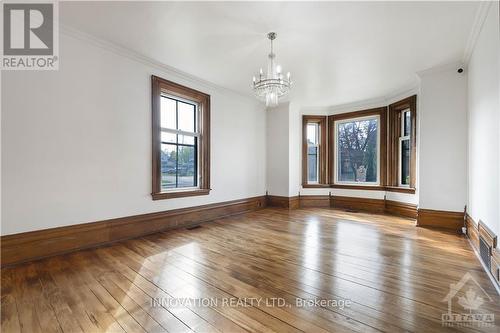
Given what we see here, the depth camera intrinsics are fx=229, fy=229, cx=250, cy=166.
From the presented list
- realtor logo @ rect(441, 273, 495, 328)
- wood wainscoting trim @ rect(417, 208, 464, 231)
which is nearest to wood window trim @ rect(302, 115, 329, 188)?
wood wainscoting trim @ rect(417, 208, 464, 231)

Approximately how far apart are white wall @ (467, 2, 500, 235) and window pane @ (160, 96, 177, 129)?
4364 mm

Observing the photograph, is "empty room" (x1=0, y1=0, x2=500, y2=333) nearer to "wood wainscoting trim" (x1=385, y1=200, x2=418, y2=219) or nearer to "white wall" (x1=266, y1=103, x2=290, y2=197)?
"wood wainscoting trim" (x1=385, y1=200, x2=418, y2=219)

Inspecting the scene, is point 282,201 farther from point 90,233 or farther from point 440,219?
point 90,233

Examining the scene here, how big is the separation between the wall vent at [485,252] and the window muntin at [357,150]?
3347 millimetres

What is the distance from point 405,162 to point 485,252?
10.7ft

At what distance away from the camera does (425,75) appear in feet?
13.6

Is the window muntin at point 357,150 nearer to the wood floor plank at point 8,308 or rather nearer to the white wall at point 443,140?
the white wall at point 443,140

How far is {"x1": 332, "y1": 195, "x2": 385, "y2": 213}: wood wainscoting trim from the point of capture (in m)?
5.82

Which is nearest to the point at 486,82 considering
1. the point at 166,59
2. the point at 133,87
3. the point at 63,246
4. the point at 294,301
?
the point at 294,301

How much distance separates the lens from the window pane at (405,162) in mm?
5348

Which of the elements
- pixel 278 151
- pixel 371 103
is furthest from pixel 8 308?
pixel 371 103

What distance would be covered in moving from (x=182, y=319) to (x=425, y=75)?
17.2ft

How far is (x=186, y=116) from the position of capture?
14.9ft

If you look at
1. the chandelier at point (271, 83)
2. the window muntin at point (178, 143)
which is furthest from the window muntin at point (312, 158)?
the chandelier at point (271, 83)
